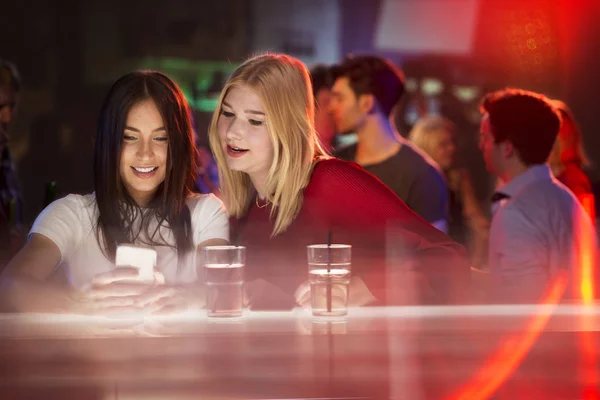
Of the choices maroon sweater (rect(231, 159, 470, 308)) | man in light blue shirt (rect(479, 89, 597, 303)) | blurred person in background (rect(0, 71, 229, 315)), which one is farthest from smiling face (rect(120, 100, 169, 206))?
man in light blue shirt (rect(479, 89, 597, 303))

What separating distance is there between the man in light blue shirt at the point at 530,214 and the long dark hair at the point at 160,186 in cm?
115

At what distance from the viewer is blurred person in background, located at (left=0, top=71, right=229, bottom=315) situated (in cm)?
216

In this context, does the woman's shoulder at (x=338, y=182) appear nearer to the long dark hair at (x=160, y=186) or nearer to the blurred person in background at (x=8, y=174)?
the long dark hair at (x=160, y=186)

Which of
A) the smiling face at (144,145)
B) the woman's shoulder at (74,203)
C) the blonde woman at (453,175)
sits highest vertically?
the smiling face at (144,145)

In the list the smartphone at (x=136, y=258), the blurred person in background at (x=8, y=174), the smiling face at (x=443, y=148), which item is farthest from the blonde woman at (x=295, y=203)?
the smiling face at (x=443, y=148)

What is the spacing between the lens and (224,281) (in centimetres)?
182

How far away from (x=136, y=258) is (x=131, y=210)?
488 millimetres

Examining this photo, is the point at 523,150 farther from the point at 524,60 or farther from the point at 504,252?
the point at 524,60

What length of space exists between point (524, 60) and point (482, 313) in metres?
5.64

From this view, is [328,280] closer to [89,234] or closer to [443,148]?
[89,234]

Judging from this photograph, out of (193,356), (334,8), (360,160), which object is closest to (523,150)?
(360,160)

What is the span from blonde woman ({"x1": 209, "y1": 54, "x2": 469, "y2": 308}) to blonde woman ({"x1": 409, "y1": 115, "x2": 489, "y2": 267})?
296 cm

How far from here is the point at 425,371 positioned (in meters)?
1.49

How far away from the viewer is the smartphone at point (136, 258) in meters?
1.80
